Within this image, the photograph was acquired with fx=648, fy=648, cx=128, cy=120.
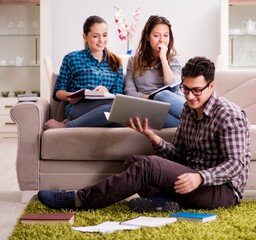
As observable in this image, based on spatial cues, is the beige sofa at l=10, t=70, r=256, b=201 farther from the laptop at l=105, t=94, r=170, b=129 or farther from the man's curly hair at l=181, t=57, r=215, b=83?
the man's curly hair at l=181, t=57, r=215, b=83

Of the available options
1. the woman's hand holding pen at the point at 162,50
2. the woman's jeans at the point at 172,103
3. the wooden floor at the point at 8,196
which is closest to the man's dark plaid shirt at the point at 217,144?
the woman's jeans at the point at 172,103

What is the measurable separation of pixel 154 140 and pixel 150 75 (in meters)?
0.74

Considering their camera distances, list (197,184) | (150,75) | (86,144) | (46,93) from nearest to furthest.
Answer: (197,184), (86,144), (150,75), (46,93)

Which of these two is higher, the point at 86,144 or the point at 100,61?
the point at 100,61

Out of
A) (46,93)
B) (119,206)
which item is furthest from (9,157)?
(119,206)

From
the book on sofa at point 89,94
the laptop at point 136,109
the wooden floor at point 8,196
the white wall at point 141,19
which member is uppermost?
the white wall at point 141,19

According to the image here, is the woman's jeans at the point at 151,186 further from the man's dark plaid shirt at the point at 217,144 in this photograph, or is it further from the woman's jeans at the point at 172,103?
the woman's jeans at the point at 172,103

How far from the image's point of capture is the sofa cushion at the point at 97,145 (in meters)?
3.41

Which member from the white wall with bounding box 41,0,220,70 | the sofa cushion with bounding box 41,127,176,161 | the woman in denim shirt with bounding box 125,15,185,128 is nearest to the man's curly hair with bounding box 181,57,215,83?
the sofa cushion with bounding box 41,127,176,161

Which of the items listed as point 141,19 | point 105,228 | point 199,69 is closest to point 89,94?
point 199,69

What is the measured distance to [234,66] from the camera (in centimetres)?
723

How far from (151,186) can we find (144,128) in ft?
1.10

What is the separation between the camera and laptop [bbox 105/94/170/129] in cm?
302

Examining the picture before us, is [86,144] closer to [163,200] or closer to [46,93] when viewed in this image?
[163,200]
